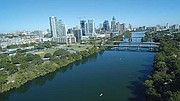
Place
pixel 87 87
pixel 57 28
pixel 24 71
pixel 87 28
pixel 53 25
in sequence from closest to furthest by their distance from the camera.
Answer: pixel 87 87 → pixel 24 71 → pixel 53 25 → pixel 57 28 → pixel 87 28

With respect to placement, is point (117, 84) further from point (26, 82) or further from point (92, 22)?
point (92, 22)

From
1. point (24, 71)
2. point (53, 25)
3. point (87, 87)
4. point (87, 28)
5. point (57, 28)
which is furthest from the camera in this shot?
point (87, 28)

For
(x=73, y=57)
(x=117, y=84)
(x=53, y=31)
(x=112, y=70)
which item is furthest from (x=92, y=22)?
(x=117, y=84)

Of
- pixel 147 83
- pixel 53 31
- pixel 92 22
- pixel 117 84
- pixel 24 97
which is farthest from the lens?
pixel 92 22

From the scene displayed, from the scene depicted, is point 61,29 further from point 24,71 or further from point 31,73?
point 31,73

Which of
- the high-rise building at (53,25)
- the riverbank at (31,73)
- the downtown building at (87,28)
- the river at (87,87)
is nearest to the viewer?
the river at (87,87)

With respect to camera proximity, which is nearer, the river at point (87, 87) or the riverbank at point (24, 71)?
the river at point (87, 87)

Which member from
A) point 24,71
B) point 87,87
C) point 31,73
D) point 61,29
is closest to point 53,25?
point 61,29

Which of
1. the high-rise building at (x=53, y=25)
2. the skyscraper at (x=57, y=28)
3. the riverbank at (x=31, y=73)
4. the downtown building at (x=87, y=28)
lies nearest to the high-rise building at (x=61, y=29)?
the skyscraper at (x=57, y=28)

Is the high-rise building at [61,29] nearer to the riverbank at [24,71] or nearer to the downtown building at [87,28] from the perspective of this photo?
the downtown building at [87,28]

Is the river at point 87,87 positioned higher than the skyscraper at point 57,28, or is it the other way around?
the skyscraper at point 57,28

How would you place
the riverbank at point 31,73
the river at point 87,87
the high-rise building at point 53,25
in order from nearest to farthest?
the river at point 87,87 → the riverbank at point 31,73 → the high-rise building at point 53,25
